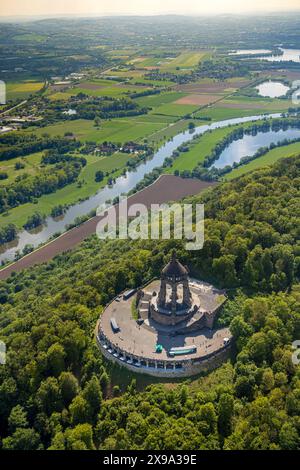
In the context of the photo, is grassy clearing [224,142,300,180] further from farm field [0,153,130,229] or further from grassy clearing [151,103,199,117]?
grassy clearing [151,103,199,117]

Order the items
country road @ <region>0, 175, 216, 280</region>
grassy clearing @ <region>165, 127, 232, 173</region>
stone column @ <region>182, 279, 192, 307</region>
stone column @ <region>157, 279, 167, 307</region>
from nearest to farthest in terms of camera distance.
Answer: stone column @ <region>182, 279, 192, 307</region> → stone column @ <region>157, 279, 167, 307</region> → country road @ <region>0, 175, 216, 280</region> → grassy clearing @ <region>165, 127, 232, 173</region>

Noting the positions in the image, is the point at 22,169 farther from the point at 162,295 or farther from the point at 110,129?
the point at 162,295

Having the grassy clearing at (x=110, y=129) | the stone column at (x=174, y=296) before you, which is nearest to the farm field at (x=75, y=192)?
the grassy clearing at (x=110, y=129)

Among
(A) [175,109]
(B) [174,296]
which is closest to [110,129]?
(A) [175,109]

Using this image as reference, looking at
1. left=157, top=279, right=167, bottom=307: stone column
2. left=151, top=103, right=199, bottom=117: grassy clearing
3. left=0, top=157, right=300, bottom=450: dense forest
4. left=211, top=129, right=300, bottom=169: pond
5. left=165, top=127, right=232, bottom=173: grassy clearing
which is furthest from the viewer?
left=151, top=103, right=199, bottom=117: grassy clearing

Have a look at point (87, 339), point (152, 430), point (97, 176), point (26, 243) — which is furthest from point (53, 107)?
point (152, 430)

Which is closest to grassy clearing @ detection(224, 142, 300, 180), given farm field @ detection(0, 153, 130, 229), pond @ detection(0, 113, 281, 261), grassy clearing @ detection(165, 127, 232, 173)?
grassy clearing @ detection(165, 127, 232, 173)

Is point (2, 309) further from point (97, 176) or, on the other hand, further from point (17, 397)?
point (97, 176)

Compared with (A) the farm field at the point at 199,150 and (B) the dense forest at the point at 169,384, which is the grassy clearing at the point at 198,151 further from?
(B) the dense forest at the point at 169,384
